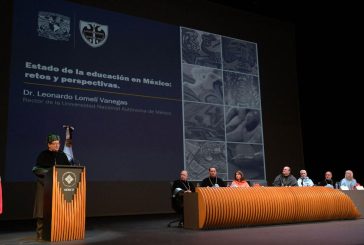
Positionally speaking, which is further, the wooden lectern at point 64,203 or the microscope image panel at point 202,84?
the microscope image panel at point 202,84

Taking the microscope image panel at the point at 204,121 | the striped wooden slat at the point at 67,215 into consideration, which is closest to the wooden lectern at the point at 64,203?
the striped wooden slat at the point at 67,215

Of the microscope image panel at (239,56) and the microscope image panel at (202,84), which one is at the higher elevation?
the microscope image panel at (239,56)

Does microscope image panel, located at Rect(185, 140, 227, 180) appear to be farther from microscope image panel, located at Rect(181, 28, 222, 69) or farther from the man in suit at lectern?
the man in suit at lectern

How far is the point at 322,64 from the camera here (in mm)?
10180

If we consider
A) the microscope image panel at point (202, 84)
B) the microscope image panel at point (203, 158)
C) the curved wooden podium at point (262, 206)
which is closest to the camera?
the curved wooden podium at point (262, 206)

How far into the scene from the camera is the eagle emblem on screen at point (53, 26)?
7064mm

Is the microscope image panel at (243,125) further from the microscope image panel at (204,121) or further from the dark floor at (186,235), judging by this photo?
the dark floor at (186,235)

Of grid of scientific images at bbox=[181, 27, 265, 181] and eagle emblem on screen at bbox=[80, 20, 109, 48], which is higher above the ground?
eagle emblem on screen at bbox=[80, 20, 109, 48]

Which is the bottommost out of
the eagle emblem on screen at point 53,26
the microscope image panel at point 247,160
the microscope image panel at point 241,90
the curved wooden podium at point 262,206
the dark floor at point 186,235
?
the dark floor at point 186,235

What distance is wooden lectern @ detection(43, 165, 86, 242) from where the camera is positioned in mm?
4227

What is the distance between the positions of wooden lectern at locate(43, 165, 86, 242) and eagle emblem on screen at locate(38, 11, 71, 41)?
355cm

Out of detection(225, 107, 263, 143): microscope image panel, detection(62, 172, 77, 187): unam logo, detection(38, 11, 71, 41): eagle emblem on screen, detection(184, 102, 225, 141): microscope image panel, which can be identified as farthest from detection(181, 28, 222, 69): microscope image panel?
detection(62, 172, 77, 187): unam logo

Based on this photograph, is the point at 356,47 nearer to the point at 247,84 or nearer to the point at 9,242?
the point at 247,84

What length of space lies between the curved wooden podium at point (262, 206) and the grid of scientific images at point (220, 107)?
2538 mm
